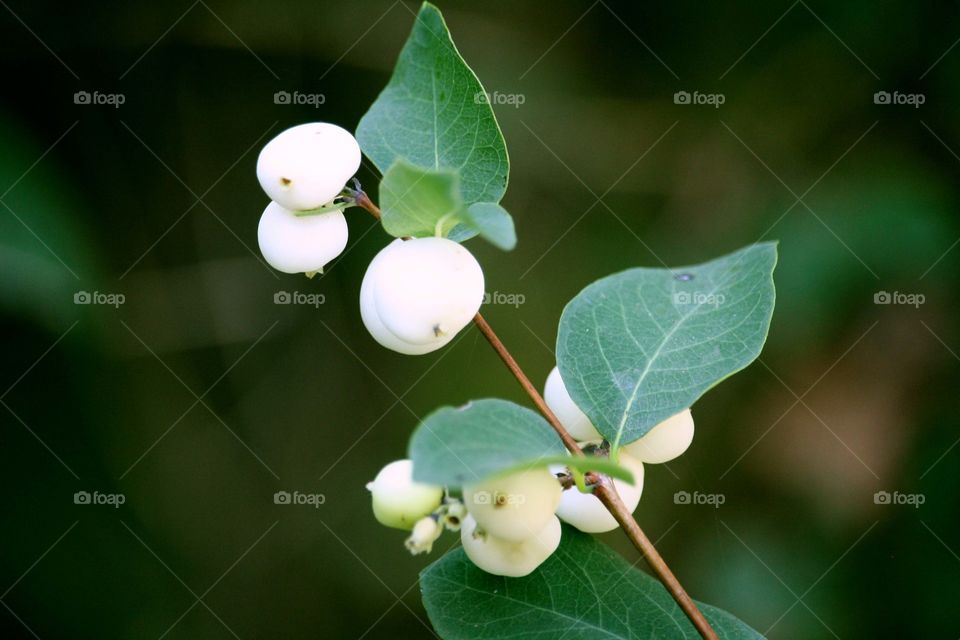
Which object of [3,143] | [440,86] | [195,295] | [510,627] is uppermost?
[3,143]

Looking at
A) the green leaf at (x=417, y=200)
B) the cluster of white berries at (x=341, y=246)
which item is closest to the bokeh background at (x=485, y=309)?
the cluster of white berries at (x=341, y=246)

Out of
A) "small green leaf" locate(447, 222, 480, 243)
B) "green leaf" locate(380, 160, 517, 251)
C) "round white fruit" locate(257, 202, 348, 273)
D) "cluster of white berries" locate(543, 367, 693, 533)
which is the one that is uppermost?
"round white fruit" locate(257, 202, 348, 273)

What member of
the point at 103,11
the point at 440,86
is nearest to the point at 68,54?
the point at 103,11

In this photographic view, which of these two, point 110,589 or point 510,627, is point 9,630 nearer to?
point 110,589

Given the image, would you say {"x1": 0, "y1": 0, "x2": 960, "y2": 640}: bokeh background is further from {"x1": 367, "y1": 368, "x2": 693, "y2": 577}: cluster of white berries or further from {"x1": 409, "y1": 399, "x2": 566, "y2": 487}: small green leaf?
{"x1": 409, "y1": 399, "x2": 566, "y2": 487}: small green leaf

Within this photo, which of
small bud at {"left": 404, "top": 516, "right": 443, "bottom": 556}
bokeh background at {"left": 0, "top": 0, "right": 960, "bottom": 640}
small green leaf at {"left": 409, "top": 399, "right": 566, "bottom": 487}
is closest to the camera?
small green leaf at {"left": 409, "top": 399, "right": 566, "bottom": 487}

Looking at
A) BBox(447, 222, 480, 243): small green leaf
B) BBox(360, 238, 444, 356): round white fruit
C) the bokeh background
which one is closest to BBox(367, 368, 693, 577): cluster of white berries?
BBox(360, 238, 444, 356): round white fruit

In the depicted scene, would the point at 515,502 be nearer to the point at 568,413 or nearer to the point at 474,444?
the point at 474,444

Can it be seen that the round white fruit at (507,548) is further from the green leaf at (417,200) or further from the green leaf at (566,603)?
the green leaf at (417,200)
